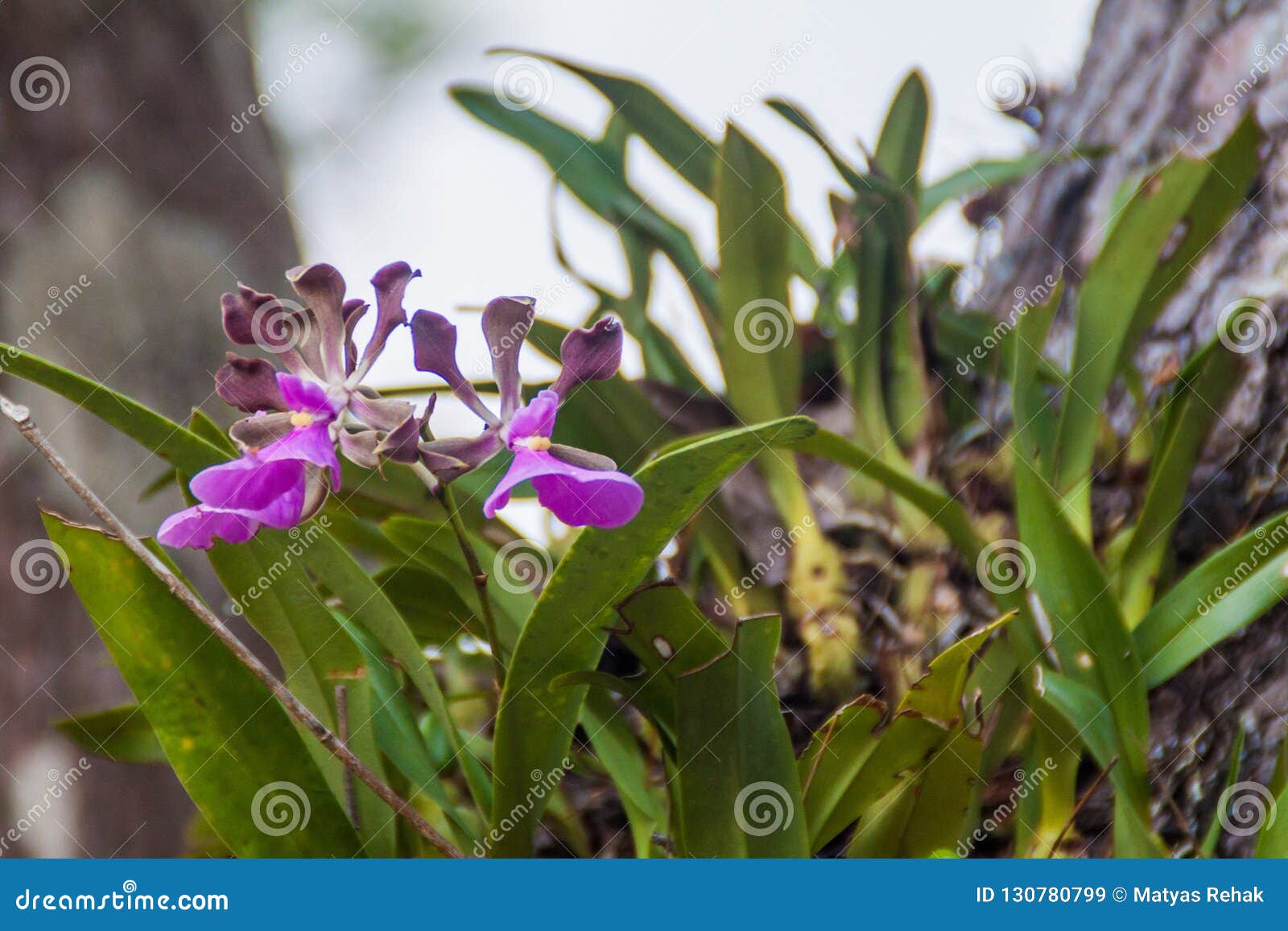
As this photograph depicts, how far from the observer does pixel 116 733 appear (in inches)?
27.3

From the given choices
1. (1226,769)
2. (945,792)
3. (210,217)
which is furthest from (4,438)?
(1226,769)

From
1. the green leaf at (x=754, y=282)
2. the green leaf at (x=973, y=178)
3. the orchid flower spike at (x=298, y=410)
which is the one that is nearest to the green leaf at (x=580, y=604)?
the orchid flower spike at (x=298, y=410)

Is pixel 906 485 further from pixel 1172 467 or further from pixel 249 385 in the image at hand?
pixel 249 385

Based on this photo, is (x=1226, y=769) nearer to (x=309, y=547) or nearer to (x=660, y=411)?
(x=660, y=411)

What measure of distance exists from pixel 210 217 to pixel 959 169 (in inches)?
48.5

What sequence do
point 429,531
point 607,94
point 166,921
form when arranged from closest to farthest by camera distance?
point 166,921 → point 429,531 → point 607,94

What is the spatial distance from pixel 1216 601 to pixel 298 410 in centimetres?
66

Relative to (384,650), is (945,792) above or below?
above

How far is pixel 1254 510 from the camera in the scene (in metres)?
0.81

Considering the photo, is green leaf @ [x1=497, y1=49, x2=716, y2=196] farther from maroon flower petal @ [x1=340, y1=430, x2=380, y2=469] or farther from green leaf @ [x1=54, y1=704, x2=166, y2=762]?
green leaf @ [x1=54, y1=704, x2=166, y2=762]

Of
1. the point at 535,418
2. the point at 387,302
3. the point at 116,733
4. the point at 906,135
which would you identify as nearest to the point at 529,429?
the point at 535,418

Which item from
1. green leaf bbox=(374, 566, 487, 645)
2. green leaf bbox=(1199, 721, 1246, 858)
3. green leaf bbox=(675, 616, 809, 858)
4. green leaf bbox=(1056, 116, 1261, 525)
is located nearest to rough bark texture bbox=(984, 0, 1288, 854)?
green leaf bbox=(1199, 721, 1246, 858)

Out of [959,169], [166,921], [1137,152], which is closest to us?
[166,921]

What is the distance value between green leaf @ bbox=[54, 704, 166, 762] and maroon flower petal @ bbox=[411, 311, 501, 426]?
Answer: 427 mm
